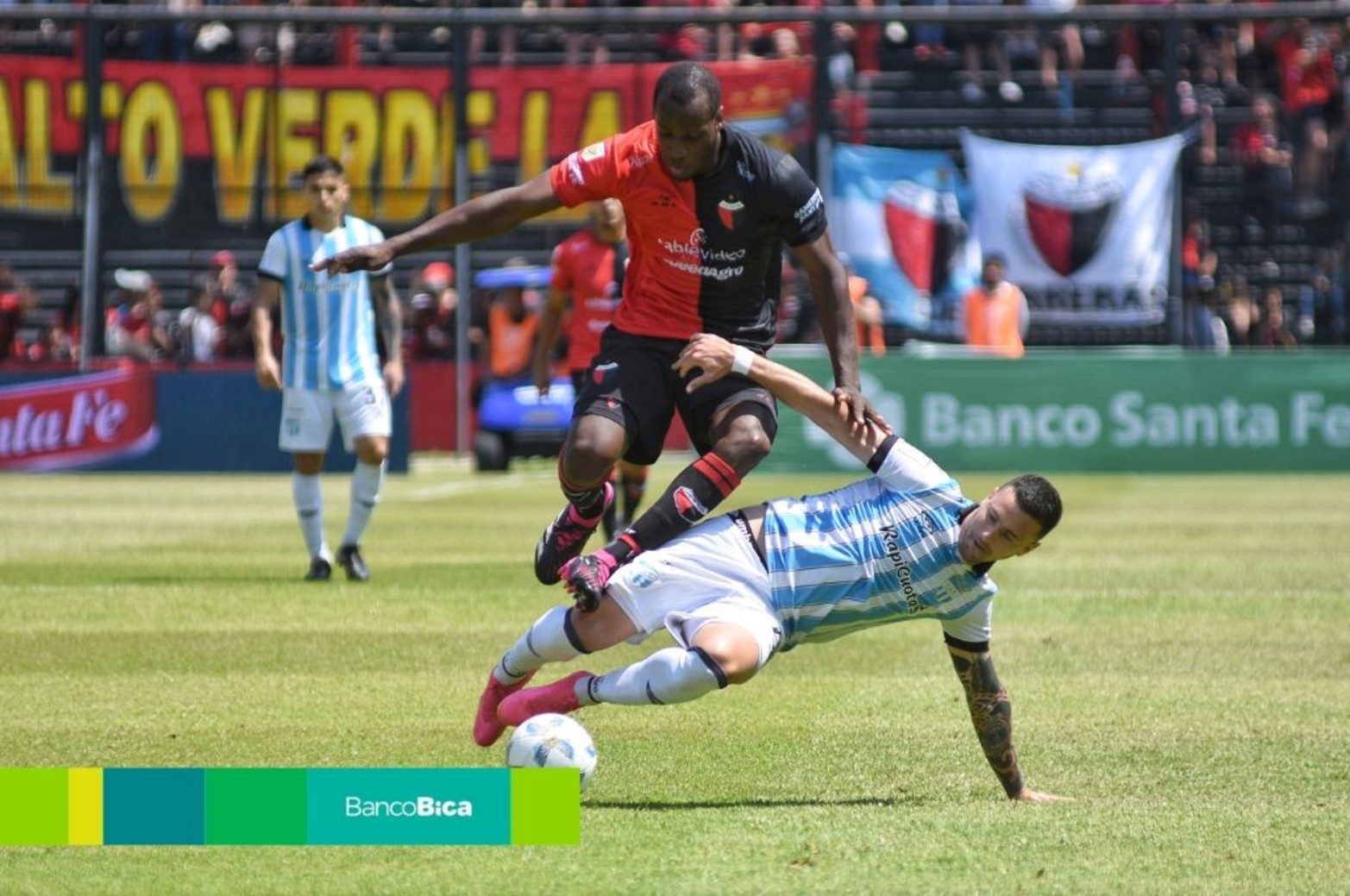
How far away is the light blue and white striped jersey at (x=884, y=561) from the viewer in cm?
706

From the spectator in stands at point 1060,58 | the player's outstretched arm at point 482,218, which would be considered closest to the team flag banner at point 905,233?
the spectator in stands at point 1060,58

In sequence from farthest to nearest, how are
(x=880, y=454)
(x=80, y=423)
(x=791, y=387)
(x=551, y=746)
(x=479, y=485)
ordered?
1. (x=80, y=423)
2. (x=479, y=485)
3. (x=791, y=387)
4. (x=880, y=454)
5. (x=551, y=746)

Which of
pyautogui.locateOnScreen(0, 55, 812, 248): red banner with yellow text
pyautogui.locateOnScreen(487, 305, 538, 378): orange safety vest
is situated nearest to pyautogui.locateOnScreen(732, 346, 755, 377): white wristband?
pyautogui.locateOnScreen(487, 305, 538, 378): orange safety vest

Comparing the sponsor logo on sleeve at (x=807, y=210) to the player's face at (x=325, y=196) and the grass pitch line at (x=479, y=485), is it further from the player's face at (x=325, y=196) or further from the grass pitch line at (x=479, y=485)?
the grass pitch line at (x=479, y=485)

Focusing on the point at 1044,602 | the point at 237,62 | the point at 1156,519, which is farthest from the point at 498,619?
the point at 237,62

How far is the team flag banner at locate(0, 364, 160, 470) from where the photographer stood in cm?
2650

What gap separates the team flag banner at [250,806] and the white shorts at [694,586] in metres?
1.62

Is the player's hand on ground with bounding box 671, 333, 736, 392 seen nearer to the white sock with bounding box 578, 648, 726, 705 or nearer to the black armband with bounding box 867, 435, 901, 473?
the black armband with bounding box 867, 435, 901, 473

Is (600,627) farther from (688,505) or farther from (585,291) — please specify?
(585,291)

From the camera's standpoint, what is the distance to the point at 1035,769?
7652mm

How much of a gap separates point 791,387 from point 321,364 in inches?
276

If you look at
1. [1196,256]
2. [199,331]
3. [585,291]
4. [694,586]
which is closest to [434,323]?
[199,331]

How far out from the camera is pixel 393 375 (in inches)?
551

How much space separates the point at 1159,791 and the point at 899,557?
3.86 feet
